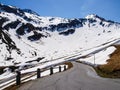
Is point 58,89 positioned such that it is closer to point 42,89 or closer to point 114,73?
→ point 42,89

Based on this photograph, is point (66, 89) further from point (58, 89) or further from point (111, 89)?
point (111, 89)

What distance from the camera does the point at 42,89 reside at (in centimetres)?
1661

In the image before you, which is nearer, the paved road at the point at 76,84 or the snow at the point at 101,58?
the paved road at the point at 76,84

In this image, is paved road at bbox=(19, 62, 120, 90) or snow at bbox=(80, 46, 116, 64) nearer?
paved road at bbox=(19, 62, 120, 90)

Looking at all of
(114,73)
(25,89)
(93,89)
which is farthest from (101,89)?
(114,73)

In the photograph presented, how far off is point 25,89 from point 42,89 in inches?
57.2

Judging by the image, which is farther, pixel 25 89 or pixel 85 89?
pixel 25 89

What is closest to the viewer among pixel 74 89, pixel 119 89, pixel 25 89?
pixel 119 89

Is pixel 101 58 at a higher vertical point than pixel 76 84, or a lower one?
lower

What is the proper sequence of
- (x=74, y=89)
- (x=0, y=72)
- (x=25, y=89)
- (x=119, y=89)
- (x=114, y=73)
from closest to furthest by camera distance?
(x=119, y=89)
(x=74, y=89)
(x=25, y=89)
(x=114, y=73)
(x=0, y=72)

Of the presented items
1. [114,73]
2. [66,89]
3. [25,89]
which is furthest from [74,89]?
[114,73]

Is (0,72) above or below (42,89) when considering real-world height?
below

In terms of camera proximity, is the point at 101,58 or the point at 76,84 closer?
the point at 76,84

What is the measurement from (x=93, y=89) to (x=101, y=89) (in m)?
0.50
